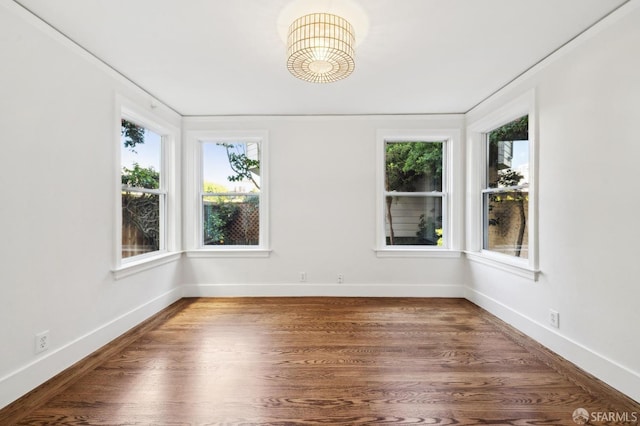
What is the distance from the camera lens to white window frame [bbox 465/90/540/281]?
251 cm

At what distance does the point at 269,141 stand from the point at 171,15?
1.94 m

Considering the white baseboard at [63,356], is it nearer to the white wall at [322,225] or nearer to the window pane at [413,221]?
the white wall at [322,225]

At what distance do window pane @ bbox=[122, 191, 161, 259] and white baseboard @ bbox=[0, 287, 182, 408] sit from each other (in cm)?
62

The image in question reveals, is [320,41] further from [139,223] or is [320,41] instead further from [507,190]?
[139,223]

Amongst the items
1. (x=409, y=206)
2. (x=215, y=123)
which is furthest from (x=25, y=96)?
(x=409, y=206)

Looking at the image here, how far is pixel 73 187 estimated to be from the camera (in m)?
2.14

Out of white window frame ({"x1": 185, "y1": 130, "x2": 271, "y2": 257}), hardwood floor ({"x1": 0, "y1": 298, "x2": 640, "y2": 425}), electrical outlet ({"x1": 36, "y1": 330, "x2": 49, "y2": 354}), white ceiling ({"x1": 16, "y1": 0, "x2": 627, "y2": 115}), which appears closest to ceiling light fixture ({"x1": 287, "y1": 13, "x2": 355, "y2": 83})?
white ceiling ({"x1": 16, "y1": 0, "x2": 627, "y2": 115})

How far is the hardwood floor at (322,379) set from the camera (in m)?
1.61

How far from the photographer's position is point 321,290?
377cm

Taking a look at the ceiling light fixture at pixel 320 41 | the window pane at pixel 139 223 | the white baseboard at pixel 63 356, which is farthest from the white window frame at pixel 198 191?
the ceiling light fixture at pixel 320 41

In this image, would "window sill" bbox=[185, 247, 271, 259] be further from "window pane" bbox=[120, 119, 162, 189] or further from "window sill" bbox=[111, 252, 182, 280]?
"window pane" bbox=[120, 119, 162, 189]

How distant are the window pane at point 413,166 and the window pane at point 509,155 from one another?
2.09ft

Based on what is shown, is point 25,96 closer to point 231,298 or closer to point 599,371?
point 231,298

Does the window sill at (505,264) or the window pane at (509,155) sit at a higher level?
the window pane at (509,155)
